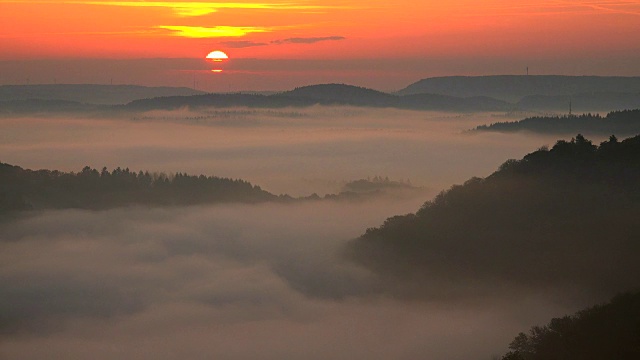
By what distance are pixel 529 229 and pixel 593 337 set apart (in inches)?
2144

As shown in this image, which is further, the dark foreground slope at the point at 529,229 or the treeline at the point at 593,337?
the dark foreground slope at the point at 529,229

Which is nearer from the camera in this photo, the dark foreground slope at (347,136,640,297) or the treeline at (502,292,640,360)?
the treeline at (502,292,640,360)

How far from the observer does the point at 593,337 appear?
45.6 m

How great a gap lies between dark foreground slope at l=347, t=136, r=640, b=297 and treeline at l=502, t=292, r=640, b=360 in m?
30.4

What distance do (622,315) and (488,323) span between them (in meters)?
42.9

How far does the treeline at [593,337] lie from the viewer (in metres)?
41.3

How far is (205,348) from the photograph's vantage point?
11219 centimetres

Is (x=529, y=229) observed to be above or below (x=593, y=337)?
below

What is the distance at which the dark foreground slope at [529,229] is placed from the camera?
8731 cm

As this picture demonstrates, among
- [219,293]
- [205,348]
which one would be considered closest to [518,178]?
[205,348]

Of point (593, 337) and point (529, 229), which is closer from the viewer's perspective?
point (593, 337)

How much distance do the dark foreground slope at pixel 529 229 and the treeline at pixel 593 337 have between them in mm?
30440

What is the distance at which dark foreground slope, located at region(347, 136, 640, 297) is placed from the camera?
8731 centimetres

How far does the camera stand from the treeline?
4134 cm
